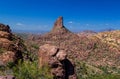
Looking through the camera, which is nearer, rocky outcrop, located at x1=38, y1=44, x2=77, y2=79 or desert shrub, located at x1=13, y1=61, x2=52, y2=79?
desert shrub, located at x1=13, y1=61, x2=52, y2=79

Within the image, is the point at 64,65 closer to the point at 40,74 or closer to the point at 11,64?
the point at 40,74

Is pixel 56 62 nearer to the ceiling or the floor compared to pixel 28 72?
nearer to the ceiling

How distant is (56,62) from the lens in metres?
80.5

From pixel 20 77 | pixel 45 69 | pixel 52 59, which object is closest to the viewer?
pixel 20 77

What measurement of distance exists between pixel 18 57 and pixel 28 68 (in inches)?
273

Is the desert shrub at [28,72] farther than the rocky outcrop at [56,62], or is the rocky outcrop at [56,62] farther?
the rocky outcrop at [56,62]

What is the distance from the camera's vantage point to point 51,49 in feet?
269

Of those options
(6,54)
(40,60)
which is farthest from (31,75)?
(40,60)

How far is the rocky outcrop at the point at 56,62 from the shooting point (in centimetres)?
7994

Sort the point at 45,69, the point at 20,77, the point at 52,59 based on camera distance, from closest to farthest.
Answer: the point at 20,77 → the point at 45,69 → the point at 52,59

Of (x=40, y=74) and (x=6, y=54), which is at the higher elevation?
(x=6, y=54)

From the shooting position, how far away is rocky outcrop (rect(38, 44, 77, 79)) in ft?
262

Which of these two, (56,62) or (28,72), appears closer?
(28,72)

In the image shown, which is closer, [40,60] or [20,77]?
[20,77]
